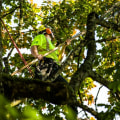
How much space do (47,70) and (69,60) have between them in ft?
1.79

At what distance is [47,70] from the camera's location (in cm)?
325

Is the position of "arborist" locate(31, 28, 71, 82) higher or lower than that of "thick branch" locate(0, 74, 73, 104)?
higher

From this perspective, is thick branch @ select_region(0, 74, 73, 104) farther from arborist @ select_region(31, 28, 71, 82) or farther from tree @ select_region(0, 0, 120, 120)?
arborist @ select_region(31, 28, 71, 82)

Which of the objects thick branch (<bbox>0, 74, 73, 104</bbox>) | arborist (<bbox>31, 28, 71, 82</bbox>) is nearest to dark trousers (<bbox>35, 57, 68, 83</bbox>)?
arborist (<bbox>31, 28, 71, 82</bbox>)

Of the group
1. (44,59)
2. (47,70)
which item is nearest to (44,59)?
(44,59)

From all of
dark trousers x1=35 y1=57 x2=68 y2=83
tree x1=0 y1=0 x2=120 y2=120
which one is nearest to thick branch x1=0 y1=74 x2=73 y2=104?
tree x1=0 y1=0 x2=120 y2=120

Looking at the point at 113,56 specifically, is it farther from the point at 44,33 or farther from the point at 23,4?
the point at 23,4

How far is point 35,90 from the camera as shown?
6.41 ft

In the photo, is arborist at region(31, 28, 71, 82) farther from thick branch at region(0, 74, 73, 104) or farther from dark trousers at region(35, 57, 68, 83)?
thick branch at region(0, 74, 73, 104)

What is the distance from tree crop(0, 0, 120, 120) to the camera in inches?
72.4

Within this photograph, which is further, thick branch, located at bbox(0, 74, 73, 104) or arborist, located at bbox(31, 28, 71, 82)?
arborist, located at bbox(31, 28, 71, 82)

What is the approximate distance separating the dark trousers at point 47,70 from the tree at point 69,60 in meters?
0.39

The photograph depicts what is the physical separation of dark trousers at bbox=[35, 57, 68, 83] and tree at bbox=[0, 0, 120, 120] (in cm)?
39

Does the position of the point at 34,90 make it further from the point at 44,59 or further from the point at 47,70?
the point at 44,59
